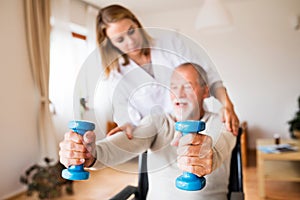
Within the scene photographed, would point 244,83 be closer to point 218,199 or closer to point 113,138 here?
point 218,199

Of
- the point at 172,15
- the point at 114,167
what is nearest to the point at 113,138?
the point at 114,167

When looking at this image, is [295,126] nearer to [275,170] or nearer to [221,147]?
[275,170]

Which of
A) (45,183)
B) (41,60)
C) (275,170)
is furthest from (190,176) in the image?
(275,170)

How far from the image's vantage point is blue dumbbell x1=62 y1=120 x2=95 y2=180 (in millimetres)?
331

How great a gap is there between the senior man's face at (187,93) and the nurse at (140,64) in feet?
0.04

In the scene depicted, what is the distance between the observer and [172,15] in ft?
8.50

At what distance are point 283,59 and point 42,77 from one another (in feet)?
7.00

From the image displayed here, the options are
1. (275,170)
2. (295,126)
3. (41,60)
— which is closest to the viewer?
(41,60)

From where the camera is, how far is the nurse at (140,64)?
376mm

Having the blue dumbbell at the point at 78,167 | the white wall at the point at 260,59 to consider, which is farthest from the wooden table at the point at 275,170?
the blue dumbbell at the point at 78,167

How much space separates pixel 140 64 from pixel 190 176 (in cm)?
16

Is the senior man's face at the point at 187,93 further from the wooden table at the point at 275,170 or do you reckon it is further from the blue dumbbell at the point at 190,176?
the wooden table at the point at 275,170

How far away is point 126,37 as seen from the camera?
398mm

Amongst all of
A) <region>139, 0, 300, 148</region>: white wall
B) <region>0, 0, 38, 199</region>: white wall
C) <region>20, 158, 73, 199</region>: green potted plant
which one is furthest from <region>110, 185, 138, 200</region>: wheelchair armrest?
<region>139, 0, 300, 148</region>: white wall
